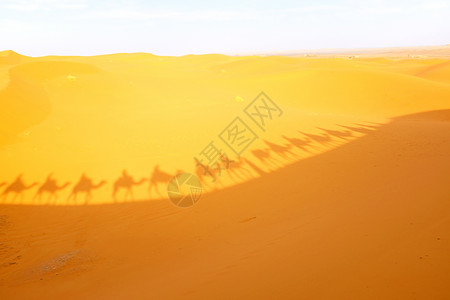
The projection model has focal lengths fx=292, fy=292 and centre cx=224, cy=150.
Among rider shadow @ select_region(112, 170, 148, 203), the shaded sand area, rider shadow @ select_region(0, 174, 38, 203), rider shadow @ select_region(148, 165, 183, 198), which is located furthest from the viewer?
rider shadow @ select_region(148, 165, 183, 198)

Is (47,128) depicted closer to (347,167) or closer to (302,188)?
(302,188)

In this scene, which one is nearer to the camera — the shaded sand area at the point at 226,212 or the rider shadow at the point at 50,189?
the shaded sand area at the point at 226,212

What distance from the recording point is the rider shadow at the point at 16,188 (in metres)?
5.66

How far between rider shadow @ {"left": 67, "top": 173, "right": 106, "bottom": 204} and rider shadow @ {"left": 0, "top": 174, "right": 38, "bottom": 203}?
0.87 meters

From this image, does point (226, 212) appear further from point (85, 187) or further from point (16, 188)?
point (16, 188)

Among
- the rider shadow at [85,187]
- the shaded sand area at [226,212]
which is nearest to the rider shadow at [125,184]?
the shaded sand area at [226,212]

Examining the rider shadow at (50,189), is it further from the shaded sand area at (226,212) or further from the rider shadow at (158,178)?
the rider shadow at (158,178)

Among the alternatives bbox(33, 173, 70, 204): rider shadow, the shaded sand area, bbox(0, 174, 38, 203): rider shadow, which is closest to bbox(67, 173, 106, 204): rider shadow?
the shaded sand area

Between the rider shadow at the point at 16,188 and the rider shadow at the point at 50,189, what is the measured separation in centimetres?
22

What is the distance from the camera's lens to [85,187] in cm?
598

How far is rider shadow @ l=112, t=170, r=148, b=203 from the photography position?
5777 mm

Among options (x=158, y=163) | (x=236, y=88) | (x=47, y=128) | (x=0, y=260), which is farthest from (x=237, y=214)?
(x=236, y=88)

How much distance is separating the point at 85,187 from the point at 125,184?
2.59ft

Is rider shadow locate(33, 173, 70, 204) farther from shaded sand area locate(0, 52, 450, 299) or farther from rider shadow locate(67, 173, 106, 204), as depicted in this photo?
rider shadow locate(67, 173, 106, 204)
